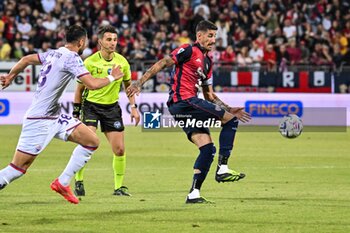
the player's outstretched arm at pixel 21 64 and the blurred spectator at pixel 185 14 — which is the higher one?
the blurred spectator at pixel 185 14

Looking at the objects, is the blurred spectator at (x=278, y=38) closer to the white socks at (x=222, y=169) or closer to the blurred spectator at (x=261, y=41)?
the blurred spectator at (x=261, y=41)

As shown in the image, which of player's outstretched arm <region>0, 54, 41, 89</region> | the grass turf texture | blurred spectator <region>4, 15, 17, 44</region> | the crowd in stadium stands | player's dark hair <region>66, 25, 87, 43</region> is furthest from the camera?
blurred spectator <region>4, 15, 17, 44</region>

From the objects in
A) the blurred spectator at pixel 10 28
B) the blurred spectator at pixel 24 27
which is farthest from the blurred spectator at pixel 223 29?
the blurred spectator at pixel 10 28

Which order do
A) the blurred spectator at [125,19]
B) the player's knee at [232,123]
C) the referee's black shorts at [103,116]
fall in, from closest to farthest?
the player's knee at [232,123]
the referee's black shorts at [103,116]
the blurred spectator at [125,19]

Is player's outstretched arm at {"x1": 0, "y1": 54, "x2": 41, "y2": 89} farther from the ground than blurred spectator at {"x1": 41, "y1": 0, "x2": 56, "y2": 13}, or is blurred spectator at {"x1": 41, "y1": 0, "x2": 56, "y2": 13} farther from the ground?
blurred spectator at {"x1": 41, "y1": 0, "x2": 56, "y2": 13}

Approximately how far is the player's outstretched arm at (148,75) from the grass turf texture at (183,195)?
1458 mm

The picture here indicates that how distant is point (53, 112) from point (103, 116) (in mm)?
2556

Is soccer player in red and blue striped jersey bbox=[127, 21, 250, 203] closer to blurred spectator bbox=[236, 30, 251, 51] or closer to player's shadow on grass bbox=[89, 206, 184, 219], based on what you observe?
player's shadow on grass bbox=[89, 206, 184, 219]

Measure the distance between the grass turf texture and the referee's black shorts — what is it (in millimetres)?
981

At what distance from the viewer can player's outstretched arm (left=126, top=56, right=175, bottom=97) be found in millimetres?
11688

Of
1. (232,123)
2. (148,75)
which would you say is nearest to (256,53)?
(232,123)

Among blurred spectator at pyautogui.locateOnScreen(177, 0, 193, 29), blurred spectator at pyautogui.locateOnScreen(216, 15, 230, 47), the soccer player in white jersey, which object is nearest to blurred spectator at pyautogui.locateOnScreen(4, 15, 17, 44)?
blurred spectator at pyautogui.locateOnScreen(177, 0, 193, 29)

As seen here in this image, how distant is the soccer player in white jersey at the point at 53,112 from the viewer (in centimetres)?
1092

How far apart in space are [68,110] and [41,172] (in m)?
10.8
